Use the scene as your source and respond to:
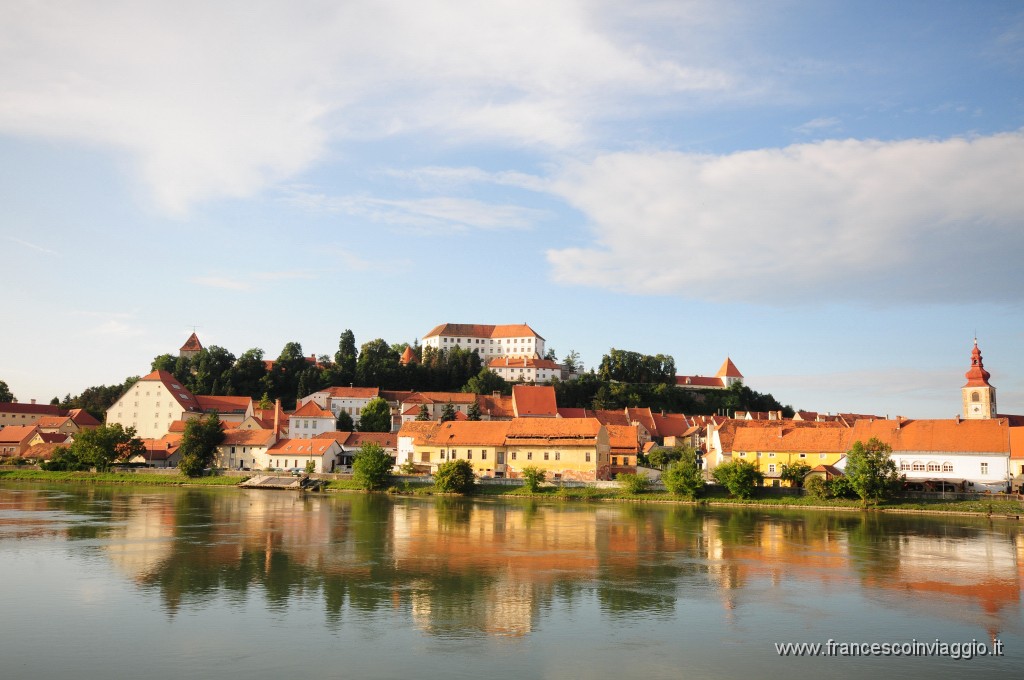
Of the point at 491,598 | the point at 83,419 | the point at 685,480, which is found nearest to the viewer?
the point at 491,598

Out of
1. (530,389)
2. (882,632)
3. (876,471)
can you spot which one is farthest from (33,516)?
A: (530,389)

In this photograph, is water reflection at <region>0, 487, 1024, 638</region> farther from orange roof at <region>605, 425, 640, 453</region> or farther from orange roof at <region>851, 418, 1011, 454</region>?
orange roof at <region>605, 425, 640, 453</region>

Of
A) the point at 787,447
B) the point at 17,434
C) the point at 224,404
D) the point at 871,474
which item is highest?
the point at 224,404

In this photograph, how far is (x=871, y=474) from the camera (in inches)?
1713

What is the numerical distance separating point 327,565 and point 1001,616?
17.5 m

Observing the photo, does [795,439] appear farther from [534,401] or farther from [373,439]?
[534,401]

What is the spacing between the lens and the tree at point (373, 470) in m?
53.3

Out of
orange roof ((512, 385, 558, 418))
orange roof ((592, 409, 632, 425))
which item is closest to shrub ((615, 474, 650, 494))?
orange roof ((592, 409, 632, 425))

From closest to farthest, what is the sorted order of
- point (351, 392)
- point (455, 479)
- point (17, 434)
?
point (455, 479), point (17, 434), point (351, 392)

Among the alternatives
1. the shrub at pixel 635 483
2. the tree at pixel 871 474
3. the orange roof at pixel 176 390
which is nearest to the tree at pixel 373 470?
the shrub at pixel 635 483

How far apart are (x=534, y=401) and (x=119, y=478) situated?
42.1 metres

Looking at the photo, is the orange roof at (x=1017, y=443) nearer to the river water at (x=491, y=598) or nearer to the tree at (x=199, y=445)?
the river water at (x=491, y=598)

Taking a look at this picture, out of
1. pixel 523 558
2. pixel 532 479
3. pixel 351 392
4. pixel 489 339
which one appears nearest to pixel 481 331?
pixel 489 339

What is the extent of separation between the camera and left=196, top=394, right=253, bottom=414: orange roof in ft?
279
